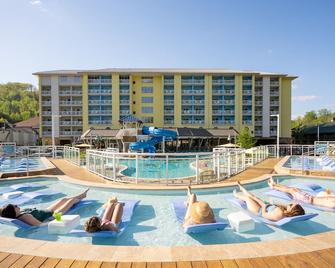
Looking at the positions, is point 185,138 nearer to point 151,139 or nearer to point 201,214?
point 151,139

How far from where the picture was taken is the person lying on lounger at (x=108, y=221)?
15.2ft

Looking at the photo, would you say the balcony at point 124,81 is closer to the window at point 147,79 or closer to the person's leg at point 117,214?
the window at point 147,79

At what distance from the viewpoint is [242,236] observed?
5102 mm

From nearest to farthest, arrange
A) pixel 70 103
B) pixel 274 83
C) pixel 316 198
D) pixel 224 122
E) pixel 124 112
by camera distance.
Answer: pixel 316 198
pixel 124 112
pixel 224 122
pixel 70 103
pixel 274 83

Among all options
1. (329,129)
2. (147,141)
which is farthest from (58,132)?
(329,129)

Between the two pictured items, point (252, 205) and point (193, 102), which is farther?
point (193, 102)

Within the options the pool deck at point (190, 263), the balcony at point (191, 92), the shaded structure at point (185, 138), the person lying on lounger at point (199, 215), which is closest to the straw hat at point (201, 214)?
the person lying on lounger at point (199, 215)

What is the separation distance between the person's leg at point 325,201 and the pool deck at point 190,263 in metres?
4.10

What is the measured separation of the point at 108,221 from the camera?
4.90 meters

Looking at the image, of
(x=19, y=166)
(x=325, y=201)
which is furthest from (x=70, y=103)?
(x=325, y=201)

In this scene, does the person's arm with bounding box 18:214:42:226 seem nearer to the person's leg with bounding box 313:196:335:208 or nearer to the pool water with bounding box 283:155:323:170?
the person's leg with bounding box 313:196:335:208

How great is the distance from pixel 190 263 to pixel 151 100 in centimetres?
4662

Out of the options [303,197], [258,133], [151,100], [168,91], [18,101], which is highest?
[18,101]

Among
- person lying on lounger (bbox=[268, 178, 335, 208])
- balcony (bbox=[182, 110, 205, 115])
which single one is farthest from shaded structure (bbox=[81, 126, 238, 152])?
person lying on lounger (bbox=[268, 178, 335, 208])
